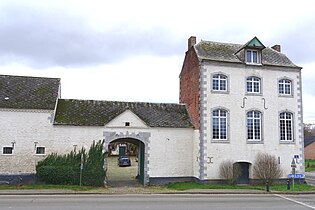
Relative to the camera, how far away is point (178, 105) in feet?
86.1

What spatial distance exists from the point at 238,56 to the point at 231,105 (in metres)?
4.19

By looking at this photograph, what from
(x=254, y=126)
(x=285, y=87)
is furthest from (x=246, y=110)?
(x=285, y=87)

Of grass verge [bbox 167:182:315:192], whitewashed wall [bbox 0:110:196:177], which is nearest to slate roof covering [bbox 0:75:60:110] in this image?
Result: whitewashed wall [bbox 0:110:196:177]

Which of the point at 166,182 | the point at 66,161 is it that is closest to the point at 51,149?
the point at 66,161

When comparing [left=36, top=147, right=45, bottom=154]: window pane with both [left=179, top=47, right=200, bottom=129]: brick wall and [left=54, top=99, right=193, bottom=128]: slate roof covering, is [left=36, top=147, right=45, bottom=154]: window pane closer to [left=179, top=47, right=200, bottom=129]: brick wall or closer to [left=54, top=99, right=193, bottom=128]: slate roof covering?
[left=54, top=99, right=193, bottom=128]: slate roof covering

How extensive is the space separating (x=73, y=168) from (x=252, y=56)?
15540 millimetres

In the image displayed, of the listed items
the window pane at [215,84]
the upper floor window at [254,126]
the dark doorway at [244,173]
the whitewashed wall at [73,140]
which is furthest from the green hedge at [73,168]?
the upper floor window at [254,126]

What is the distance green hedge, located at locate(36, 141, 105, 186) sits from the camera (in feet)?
68.1

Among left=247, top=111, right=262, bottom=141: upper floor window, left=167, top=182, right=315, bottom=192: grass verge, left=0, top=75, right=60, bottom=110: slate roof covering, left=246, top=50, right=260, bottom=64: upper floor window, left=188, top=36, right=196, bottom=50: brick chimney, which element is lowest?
left=167, top=182, right=315, bottom=192: grass verge

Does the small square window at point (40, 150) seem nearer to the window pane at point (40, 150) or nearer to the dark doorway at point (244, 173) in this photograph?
the window pane at point (40, 150)

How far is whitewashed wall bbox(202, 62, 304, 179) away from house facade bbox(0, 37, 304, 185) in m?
0.07

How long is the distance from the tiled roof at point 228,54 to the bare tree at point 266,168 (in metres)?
7.17

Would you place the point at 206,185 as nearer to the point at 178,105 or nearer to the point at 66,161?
the point at 178,105

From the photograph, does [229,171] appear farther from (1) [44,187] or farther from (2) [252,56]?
(1) [44,187]
